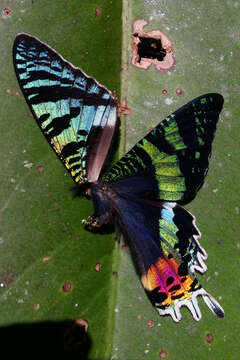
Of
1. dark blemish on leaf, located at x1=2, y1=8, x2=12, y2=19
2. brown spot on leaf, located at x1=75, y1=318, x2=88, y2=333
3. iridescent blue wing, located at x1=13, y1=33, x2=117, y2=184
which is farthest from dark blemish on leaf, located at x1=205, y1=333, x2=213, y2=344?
dark blemish on leaf, located at x1=2, y1=8, x2=12, y2=19

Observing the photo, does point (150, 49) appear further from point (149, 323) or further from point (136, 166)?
point (149, 323)

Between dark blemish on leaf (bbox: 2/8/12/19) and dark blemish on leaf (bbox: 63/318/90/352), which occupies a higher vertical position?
dark blemish on leaf (bbox: 2/8/12/19)

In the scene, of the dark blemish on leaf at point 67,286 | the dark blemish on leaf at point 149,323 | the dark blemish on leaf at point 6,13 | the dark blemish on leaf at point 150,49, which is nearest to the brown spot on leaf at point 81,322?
the dark blemish on leaf at point 67,286

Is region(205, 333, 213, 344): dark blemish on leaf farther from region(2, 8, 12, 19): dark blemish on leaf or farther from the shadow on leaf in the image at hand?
region(2, 8, 12, 19): dark blemish on leaf

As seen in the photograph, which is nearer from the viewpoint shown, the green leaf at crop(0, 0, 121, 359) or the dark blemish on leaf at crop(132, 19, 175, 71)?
the green leaf at crop(0, 0, 121, 359)

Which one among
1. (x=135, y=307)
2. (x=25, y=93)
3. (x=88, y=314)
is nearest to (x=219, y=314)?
(x=135, y=307)

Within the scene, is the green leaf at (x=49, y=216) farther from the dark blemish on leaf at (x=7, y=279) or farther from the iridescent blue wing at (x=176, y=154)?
the iridescent blue wing at (x=176, y=154)
